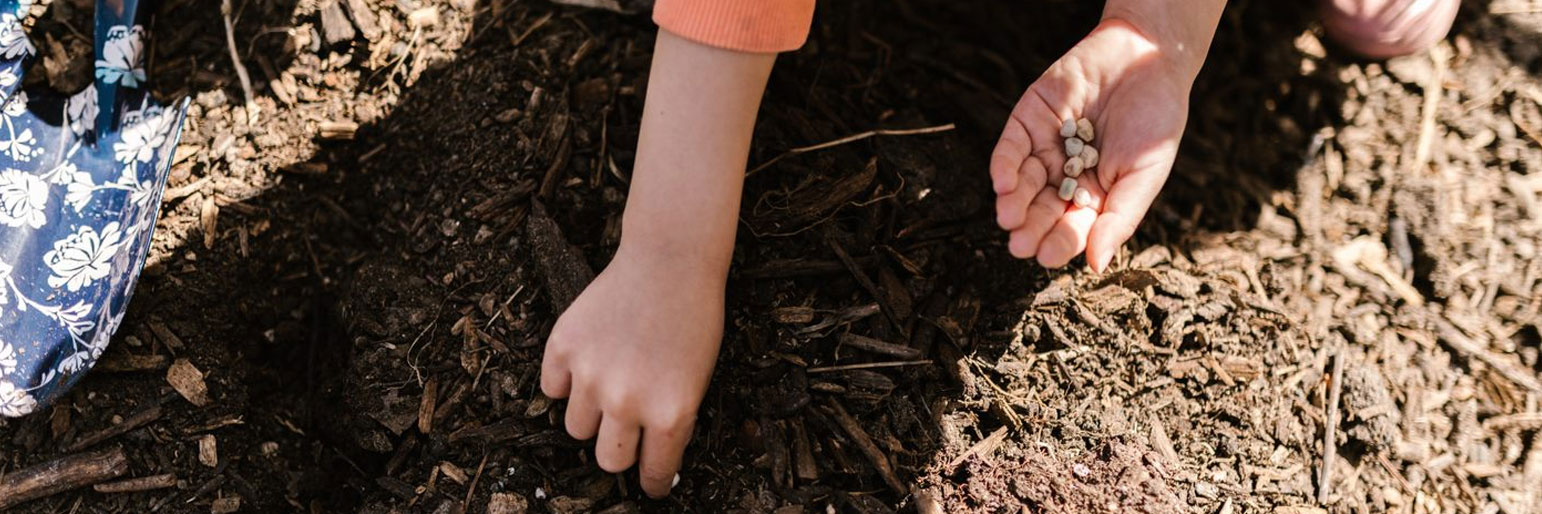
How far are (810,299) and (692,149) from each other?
34 cm

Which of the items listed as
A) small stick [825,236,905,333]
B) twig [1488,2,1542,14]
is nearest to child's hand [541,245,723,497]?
small stick [825,236,905,333]

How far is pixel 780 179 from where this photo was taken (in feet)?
5.57

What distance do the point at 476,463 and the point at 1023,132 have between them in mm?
978

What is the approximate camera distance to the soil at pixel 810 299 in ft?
5.15

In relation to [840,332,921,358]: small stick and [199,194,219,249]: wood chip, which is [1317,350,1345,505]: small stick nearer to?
[840,332,921,358]: small stick

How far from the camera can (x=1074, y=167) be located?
1.52 metres

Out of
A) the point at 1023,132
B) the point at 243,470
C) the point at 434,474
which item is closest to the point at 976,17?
the point at 1023,132

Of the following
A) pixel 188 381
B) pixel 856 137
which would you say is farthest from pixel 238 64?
pixel 856 137

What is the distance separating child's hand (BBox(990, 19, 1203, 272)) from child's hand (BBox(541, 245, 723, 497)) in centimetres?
47

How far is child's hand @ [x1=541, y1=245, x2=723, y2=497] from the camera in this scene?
1.45 meters

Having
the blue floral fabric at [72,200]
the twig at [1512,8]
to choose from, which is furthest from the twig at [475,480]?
the twig at [1512,8]

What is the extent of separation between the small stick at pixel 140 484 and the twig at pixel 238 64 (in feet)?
2.06

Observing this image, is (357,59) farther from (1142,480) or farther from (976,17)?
(1142,480)

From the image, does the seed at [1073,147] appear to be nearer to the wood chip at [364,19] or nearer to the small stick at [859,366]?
the small stick at [859,366]
